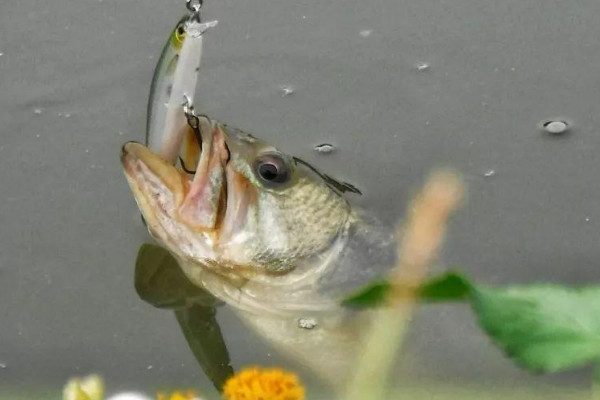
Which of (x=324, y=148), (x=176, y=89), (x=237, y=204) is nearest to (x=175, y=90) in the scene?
(x=176, y=89)

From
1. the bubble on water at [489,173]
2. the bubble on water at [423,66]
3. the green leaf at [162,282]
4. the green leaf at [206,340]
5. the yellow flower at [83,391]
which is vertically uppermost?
the yellow flower at [83,391]

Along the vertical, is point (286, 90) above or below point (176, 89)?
below

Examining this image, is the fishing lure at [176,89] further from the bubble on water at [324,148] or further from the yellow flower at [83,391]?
the yellow flower at [83,391]

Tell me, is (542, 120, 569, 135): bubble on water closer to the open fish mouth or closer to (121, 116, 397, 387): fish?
(121, 116, 397, 387): fish

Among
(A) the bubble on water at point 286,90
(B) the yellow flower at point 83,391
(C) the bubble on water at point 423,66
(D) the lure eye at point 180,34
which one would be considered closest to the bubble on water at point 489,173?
(C) the bubble on water at point 423,66

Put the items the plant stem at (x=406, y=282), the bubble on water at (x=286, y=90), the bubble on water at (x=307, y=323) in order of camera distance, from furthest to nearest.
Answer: the bubble on water at (x=286, y=90)
the bubble on water at (x=307, y=323)
the plant stem at (x=406, y=282)

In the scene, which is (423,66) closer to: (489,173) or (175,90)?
(489,173)

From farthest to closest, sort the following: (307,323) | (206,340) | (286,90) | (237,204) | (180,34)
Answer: (286,90) < (206,340) < (307,323) < (237,204) < (180,34)
